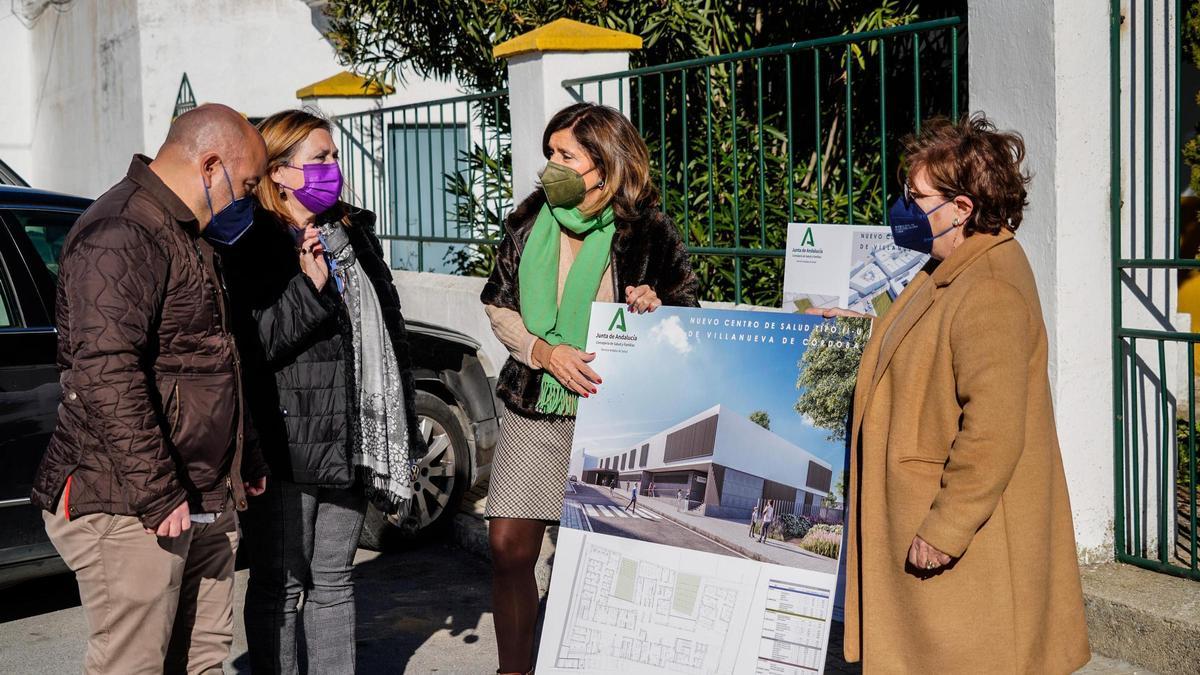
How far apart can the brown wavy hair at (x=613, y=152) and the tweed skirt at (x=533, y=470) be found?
→ 70 centimetres

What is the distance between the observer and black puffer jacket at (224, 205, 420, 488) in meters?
3.68

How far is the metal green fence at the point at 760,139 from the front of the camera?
6.21 m

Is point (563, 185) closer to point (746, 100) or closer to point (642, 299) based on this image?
point (642, 299)

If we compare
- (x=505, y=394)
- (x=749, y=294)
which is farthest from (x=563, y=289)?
(x=749, y=294)

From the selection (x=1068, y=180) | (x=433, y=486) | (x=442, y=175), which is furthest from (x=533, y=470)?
(x=442, y=175)

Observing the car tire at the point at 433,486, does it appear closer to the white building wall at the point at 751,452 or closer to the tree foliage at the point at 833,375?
the white building wall at the point at 751,452

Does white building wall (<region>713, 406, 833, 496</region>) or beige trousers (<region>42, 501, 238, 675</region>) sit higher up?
white building wall (<region>713, 406, 833, 496</region>)

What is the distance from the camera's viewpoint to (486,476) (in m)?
6.50

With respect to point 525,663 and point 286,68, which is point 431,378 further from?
point 286,68

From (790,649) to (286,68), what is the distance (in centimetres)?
1358

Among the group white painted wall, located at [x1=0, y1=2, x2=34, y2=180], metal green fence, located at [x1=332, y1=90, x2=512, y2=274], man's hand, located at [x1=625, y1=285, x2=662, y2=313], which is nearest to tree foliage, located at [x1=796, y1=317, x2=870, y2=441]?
man's hand, located at [x1=625, y1=285, x2=662, y2=313]

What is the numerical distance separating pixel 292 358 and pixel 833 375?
1591 mm

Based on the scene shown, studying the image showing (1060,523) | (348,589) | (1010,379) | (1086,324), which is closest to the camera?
(1010,379)

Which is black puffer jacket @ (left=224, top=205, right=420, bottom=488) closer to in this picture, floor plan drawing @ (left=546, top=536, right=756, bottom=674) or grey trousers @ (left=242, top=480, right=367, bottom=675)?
grey trousers @ (left=242, top=480, right=367, bottom=675)
